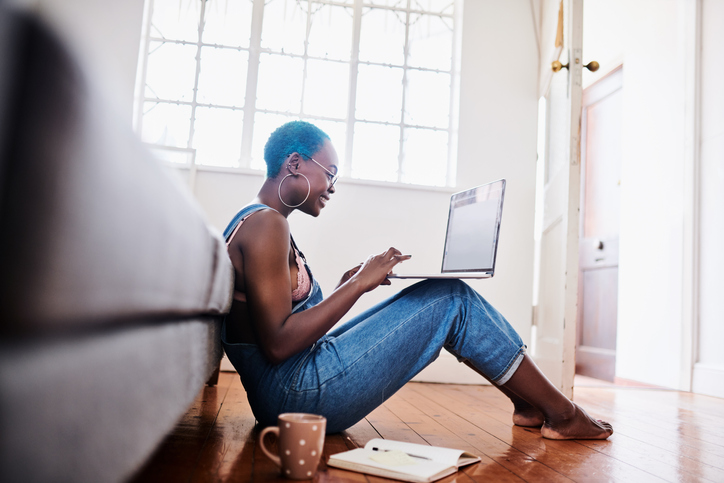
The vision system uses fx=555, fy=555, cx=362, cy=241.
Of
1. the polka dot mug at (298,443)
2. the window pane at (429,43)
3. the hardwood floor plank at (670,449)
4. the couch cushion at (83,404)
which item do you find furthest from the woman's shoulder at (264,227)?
the window pane at (429,43)

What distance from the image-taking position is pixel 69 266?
360mm

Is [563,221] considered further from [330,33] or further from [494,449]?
[330,33]

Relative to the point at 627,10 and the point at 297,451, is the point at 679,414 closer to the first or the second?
the point at 297,451

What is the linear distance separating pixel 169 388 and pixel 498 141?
2.76m

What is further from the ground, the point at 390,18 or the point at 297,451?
the point at 390,18

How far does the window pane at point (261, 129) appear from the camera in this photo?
311 cm

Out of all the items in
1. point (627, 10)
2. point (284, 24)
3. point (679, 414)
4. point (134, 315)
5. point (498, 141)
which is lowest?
point (679, 414)

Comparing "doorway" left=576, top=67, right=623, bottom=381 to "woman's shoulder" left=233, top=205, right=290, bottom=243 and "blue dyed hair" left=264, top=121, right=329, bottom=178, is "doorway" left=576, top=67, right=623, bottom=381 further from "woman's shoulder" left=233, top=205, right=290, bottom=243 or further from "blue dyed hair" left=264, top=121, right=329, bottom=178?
"woman's shoulder" left=233, top=205, right=290, bottom=243

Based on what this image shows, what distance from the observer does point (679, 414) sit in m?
2.13

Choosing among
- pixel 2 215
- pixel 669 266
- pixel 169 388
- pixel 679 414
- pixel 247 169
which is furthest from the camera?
pixel 669 266

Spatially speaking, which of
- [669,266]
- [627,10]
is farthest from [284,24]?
[669,266]

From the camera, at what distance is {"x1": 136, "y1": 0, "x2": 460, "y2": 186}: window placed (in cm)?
314

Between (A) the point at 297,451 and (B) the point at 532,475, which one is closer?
(A) the point at 297,451

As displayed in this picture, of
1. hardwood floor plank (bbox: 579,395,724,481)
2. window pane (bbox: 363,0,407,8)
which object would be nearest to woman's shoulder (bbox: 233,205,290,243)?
hardwood floor plank (bbox: 579,395,724,481)
